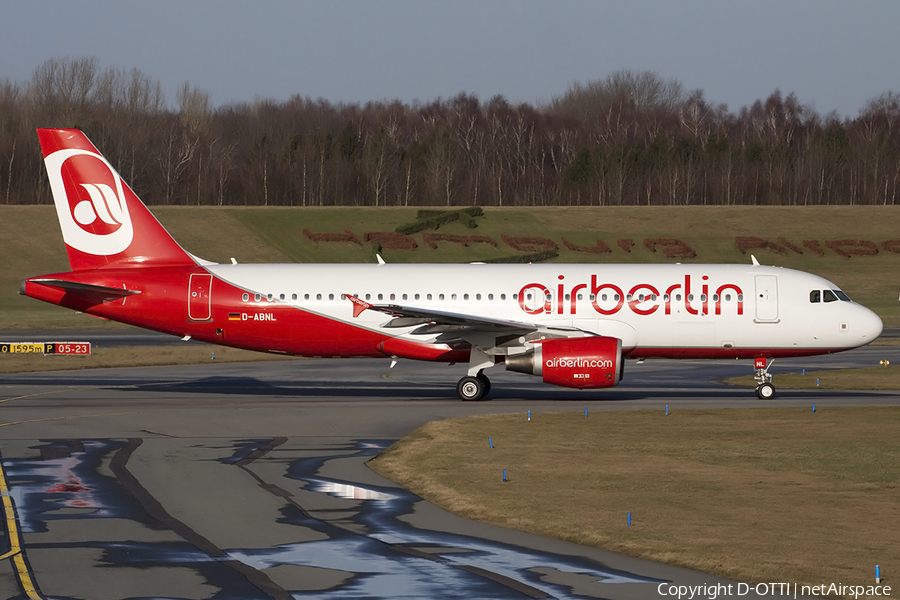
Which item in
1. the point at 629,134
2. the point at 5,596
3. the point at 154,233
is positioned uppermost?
the point at 629,134

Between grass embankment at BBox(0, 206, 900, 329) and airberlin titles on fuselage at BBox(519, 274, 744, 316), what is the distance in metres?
54.5

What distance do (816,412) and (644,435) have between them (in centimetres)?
671

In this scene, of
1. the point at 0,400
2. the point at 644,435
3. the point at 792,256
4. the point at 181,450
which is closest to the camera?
the point at 181,450

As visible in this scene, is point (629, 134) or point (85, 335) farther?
point (629, 134)

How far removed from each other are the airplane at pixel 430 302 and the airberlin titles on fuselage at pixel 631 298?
0.15ft

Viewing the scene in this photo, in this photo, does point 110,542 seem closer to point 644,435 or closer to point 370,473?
point 370,473

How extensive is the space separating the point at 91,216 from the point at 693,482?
2331cm

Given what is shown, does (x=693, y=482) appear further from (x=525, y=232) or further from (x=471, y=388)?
(x=525, y=232)

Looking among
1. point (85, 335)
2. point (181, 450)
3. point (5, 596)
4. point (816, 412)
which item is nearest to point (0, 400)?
point (181, 450)

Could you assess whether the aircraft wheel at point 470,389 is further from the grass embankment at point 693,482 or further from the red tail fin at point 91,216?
the red tail fin at point 91,216

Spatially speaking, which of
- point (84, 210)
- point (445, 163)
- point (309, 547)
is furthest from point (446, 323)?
point (445, 163)

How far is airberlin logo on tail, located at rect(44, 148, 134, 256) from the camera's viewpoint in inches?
1357

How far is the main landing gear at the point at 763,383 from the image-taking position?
3278 cm

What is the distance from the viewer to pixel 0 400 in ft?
107
